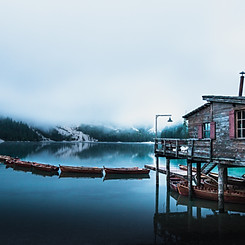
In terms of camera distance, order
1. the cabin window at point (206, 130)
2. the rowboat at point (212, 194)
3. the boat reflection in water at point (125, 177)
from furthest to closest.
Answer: the boat reflection in water at point (125, 177) < the rowboat at point (212, 194) < the cabin window at point (206, 130)

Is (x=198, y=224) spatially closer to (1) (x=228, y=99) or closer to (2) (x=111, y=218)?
(2) (x=111, y=218)

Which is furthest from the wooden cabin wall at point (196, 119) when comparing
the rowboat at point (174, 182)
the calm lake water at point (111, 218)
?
the rowboat at point (174, 182)

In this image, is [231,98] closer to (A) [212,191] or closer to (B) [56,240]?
(A) [212,191]

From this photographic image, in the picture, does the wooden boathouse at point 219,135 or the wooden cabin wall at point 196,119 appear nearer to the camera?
the wooden boathouse at point 219,135

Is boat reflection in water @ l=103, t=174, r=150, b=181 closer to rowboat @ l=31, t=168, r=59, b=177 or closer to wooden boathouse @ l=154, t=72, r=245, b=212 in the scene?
rowboat @ l=31, t=168, r=59, b=177

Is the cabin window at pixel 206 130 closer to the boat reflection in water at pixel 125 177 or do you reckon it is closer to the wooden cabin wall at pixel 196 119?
the wooden cabin wall at pixel 196 119

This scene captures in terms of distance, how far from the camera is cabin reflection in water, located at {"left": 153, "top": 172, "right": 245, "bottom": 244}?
44.6 feet

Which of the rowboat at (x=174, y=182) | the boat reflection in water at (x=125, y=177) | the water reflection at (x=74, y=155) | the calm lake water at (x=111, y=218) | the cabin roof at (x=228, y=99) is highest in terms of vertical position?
the cabin roof at (x=228, y=99)

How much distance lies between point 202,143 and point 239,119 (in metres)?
4.15

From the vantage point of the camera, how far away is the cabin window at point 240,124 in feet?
49.2

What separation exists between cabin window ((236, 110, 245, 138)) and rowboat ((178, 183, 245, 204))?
22.6ft

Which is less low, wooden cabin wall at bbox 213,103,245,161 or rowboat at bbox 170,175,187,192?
wooden cabin wall at bbox 213,103,245,161

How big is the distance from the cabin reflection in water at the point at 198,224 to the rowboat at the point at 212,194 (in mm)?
515

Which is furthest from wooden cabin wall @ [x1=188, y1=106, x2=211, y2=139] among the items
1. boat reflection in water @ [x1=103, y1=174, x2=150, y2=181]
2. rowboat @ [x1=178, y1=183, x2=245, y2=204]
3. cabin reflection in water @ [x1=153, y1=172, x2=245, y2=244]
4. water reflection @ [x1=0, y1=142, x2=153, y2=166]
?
water reflection @ [x1=0, y1=142, x2=153, y2=166]
